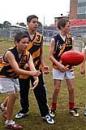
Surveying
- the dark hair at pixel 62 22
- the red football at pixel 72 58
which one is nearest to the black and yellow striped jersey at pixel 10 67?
the red football at pixel 72 58

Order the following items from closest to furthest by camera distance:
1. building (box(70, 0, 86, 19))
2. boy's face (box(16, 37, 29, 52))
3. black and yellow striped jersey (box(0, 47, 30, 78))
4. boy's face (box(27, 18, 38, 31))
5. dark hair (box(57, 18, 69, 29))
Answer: boy's face (box(16, 37, 29, 52)) < black and yellow striped jersey (box(0, 47, 30, 78)) < boy's face (box(27, 18, 38, 31)) < dark hair (box(57, 18, 69, 29)) < building (box(70, 0, 86, 19))

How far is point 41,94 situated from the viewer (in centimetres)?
788

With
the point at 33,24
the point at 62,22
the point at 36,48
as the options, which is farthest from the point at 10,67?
the point at 62,22

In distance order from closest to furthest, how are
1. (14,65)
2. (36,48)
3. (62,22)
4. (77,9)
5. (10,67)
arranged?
1. (14,65)
2. (10,67)
3. (36,48)
4. (62,22)
5. (77,9)

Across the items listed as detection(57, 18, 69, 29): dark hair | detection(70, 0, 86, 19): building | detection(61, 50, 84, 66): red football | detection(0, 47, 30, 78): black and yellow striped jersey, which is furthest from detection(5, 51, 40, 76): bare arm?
detection(70, 0, 86, 19): building

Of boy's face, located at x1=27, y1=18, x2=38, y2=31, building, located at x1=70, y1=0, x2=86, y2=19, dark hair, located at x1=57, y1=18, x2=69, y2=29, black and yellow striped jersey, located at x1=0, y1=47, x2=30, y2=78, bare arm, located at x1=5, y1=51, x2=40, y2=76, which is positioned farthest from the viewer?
building, located at x1=70, y1=0, x2=86, y2=19

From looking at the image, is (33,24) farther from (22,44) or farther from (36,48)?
(22,44)

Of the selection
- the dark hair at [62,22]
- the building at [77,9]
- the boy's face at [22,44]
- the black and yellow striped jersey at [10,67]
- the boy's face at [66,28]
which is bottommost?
the building at [77,9]

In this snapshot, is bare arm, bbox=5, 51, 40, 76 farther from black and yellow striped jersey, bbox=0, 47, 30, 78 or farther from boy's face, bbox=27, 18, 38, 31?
boy's face, bbox=27, 18, 38, 31

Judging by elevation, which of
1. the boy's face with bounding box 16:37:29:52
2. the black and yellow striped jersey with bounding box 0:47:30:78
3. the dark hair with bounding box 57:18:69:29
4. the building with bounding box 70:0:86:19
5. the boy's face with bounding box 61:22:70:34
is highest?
the dark hair with bounding box 57:18:69:29

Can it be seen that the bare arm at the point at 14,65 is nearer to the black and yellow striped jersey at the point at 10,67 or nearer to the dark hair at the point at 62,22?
the black and yellow striped jersey at the point at 10,67

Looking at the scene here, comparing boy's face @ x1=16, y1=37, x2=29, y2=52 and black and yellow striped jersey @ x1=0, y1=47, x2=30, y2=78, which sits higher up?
boy's face @ x1=16, y1=37, x2=29, y2=52

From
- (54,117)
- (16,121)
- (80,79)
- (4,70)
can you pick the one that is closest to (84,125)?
(54,117)

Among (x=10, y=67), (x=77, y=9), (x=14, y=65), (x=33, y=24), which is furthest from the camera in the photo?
(x=77, y=9)
